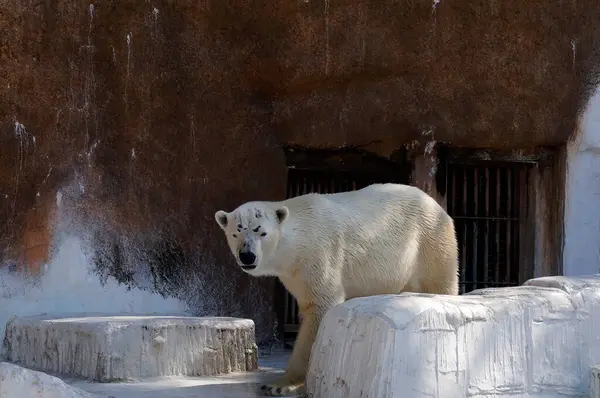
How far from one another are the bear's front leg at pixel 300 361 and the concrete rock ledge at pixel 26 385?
1.63 metres

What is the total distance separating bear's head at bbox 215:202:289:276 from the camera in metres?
5.61

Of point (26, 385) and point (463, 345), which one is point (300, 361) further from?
point (26, 385)

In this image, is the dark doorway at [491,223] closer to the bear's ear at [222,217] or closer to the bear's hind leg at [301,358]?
the bear's hind leg at [301,358]

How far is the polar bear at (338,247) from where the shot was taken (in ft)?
18.6

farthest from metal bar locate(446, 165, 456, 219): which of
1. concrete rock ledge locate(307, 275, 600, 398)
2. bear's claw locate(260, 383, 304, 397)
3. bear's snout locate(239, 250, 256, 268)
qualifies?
bear's claw locate(260, 383, 304, 397)

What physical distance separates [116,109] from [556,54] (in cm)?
421

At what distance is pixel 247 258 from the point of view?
18.2 feet

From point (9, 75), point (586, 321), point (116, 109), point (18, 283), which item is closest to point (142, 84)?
point (116, 109)

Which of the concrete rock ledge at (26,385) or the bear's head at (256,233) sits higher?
the bear's head at (256,233)

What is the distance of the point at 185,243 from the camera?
25.9 ft

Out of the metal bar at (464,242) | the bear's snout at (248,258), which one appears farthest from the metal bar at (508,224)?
the bear's snout at (248,258)

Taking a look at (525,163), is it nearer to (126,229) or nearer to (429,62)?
(429,62)

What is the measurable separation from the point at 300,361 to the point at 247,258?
2.39ft

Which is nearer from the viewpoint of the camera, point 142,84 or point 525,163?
point 142,84
